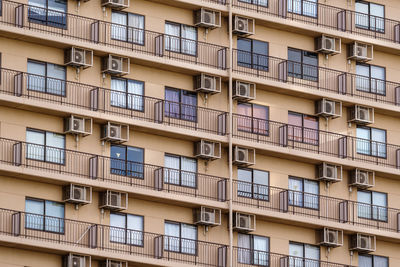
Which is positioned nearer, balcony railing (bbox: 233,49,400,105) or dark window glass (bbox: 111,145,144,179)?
dark window glass (bbox: 111,145,144,179)

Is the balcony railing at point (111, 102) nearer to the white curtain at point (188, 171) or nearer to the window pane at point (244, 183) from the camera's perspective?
the white curtain at point (188, 171)

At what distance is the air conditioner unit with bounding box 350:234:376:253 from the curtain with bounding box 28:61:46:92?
51.2 ft

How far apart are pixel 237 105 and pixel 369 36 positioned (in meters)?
7.88

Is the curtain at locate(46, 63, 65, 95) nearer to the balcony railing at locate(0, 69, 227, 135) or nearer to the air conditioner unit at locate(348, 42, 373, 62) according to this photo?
the balcony railing at locate(0, 69, 227, 135)

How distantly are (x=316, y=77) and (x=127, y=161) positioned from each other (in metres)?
10.5

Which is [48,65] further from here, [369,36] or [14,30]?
[369,36]

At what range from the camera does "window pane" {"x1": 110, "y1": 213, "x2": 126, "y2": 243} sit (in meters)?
82.1

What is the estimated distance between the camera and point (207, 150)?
85.1 meters

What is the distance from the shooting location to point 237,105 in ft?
285

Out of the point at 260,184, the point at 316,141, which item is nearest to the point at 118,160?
the point at 260,184

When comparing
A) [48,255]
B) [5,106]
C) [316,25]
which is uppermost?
[316,25]

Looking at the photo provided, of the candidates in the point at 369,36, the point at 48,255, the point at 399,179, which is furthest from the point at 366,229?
the point at 48,255

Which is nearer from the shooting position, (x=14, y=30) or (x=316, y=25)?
(x=14, y=30)

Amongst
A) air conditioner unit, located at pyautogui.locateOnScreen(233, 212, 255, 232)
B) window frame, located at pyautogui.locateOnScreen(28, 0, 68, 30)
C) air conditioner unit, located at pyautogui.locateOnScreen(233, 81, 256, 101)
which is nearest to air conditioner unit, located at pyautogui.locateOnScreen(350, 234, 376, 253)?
air conditioner unit, located at pyautogui.locateOnScreen(233, 212, 255, 232)
